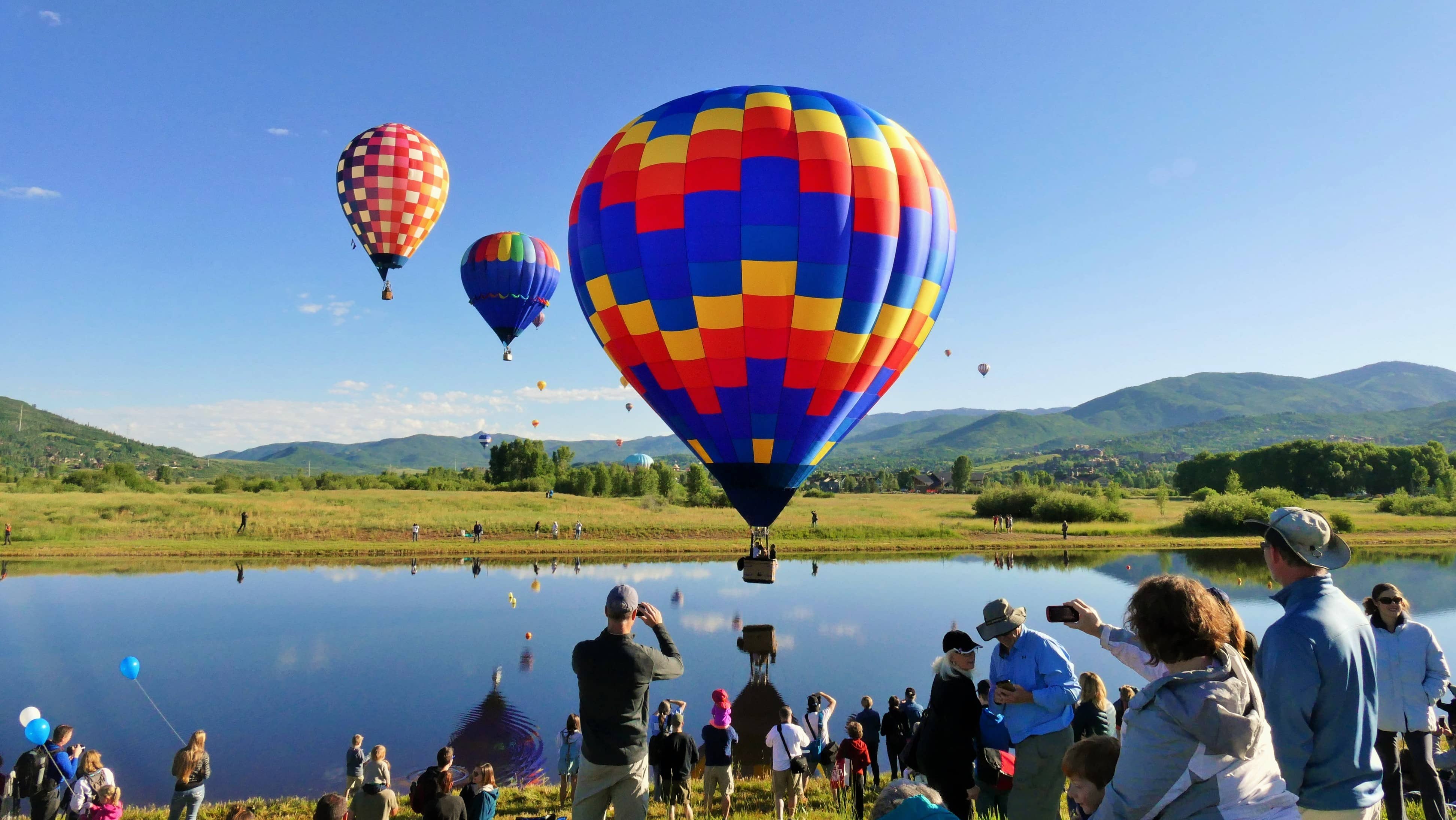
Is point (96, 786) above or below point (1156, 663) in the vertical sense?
below

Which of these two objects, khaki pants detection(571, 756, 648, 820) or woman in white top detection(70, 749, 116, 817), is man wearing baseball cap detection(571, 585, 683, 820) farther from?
woman in white top detection(70, 749, 116, 817)

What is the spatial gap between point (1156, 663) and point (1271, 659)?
36cm

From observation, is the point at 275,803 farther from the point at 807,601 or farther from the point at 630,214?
the point at 807,601

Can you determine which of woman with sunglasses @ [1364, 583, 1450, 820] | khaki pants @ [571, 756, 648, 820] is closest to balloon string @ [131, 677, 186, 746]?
khaki pants @ [571, 756, 648, 820]

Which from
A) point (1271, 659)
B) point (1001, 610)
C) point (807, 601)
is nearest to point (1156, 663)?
point (1271, 659)

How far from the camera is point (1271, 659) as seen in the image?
268 cm

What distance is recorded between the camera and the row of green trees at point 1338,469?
77.1 metres

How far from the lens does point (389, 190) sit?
933 inches

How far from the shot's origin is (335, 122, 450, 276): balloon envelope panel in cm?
2355

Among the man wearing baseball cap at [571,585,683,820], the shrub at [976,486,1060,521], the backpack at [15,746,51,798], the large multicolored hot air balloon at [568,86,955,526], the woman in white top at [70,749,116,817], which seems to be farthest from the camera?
the shrub at [976,486,1060,521]

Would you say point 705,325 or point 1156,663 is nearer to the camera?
point 1156,663

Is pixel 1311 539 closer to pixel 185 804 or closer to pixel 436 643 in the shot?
pixel 185 804

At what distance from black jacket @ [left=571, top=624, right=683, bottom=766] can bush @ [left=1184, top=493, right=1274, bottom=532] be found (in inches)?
1826

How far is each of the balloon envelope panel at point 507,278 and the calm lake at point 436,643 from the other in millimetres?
9370
